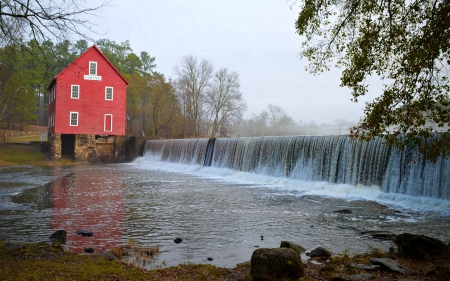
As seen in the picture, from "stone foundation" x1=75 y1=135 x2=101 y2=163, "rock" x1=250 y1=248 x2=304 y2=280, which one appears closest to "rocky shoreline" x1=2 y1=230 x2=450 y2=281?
"rock" x1=250 y1=248 x2=304 y2=280

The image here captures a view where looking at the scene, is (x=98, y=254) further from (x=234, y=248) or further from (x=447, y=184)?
(x=447, y=184)

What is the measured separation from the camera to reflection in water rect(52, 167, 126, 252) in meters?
8.02

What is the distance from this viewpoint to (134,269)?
579 cm

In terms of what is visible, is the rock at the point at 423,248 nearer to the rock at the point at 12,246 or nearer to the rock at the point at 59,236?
the rock at the point at 59,236

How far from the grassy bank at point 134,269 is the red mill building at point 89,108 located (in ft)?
106

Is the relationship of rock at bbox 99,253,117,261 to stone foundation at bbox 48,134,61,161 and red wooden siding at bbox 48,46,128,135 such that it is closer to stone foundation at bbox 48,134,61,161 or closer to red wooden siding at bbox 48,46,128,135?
stone foundation at bbox 48,134,61,161

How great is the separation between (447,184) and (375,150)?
327cm

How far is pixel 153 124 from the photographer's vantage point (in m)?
53.0

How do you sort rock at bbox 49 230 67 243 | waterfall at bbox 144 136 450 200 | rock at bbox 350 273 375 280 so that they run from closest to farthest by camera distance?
rock at bbox 350 273 375 280
rock at bbox 49 230 67 243
waterfall at bbox 144 136 450 200

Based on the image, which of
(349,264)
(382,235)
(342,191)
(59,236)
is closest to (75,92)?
(342,191)

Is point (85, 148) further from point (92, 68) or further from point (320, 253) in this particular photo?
point (320, 253)

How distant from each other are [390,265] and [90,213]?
837 cm

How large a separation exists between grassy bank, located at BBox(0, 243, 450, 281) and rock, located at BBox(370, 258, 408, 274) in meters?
0.09

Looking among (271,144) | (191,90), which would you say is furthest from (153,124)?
(271,144)
